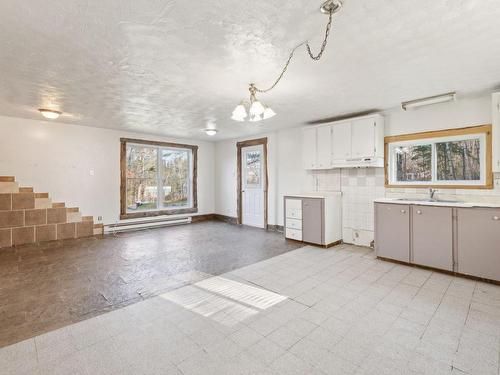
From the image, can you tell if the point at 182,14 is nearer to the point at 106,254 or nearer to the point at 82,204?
the point at 106,254

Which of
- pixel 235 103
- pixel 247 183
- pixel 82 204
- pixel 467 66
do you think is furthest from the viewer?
pixel 247 183

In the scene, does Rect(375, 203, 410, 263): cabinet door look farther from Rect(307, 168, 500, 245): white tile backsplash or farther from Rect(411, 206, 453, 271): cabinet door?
Rect(307, 168, 500, 245): white tile backsplash

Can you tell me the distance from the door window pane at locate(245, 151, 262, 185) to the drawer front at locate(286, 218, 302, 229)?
181 cm

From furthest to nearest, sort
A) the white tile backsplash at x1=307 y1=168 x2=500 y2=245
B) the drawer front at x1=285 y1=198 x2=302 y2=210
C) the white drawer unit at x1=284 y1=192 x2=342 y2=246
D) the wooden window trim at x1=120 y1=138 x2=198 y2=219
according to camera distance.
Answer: the wooden window trim at x1=120 y1=138 x2=198 y2=219 < the drawer front at x1=285 y1=198 x2=302 y2=210 < the white drawer unit at x1=284 y1=192 x2=342 y2=246 < the white tile backsplash at x1=307 y1=168 x2=500 y2=245

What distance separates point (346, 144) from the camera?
184 inches

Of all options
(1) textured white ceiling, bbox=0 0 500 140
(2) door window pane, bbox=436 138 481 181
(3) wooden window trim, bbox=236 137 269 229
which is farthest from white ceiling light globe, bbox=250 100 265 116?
(3) wooden window trim, bbox=236 137 269 229

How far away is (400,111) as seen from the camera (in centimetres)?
437

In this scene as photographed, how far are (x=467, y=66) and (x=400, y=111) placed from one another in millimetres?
1633

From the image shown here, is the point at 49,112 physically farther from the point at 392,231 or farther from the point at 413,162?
the point at 413,162

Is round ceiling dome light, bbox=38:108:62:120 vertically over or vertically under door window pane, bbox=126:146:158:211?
over

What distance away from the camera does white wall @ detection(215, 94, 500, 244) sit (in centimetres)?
377

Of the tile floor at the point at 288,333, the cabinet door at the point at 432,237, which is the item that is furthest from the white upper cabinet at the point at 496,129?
the tile floor at the point at 288,333

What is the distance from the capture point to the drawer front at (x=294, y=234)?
5070 mm

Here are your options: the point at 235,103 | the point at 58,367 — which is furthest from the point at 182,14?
the point at 58,367
